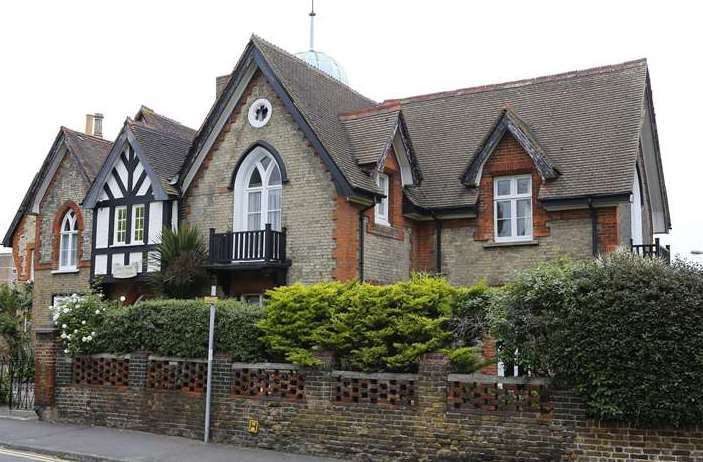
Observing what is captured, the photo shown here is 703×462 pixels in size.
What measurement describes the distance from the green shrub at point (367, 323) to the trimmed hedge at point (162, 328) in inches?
19.8

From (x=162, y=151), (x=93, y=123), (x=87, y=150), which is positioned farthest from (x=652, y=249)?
(x=93, y=123)

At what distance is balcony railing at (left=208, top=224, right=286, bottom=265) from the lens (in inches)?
728

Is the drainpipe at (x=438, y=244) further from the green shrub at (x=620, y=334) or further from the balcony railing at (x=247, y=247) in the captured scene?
the green shrub at (x=620, y=334)

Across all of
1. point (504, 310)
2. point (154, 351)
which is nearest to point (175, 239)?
point (154, 351)

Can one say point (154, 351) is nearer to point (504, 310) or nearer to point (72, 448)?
point (72, 448)

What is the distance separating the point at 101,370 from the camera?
51.5 ft

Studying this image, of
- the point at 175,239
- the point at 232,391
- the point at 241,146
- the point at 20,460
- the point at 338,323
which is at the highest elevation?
the point at 241,146

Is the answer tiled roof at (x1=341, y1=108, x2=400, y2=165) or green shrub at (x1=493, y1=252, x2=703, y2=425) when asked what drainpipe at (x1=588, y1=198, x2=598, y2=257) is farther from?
green shrub at (x1=493, y1=252, x2=703, y2=425)

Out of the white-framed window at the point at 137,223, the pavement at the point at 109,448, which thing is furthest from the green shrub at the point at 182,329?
the white-framed window at the point at 137,223

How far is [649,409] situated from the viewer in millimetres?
9836

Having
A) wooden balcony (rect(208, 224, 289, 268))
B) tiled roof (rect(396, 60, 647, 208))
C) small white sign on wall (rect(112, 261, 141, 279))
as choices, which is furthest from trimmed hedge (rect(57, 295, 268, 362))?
tiled roof (rect(396, 60, 647, 208))

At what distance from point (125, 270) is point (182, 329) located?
7574mm

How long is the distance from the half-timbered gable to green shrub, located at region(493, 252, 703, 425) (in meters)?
12.6

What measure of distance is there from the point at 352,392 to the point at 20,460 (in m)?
5.50
